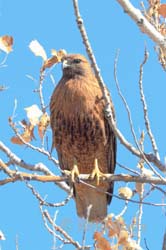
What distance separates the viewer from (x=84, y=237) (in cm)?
427

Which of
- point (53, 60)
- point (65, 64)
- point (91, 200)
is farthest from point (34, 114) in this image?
point (91, 200)

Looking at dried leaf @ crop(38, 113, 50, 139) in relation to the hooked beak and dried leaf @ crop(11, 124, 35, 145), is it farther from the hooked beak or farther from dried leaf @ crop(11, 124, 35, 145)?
the hooked beak

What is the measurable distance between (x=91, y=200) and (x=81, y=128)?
42.7 inches

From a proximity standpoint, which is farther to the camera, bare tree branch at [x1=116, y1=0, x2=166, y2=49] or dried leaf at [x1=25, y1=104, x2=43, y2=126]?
dried leaf at [x1=25, y1=104, x2=43, y2=126]

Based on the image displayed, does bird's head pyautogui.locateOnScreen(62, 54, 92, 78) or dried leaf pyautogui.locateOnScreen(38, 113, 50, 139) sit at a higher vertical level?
bird's head pyautogui.locateOnScreen(62, 54, 92, 78)

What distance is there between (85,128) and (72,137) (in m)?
0.17

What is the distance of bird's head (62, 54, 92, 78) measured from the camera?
7.01m

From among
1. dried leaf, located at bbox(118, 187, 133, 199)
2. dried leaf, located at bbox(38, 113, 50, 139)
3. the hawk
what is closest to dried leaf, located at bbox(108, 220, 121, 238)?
dried leaf, located at bbox(118, 187, 133, 199)

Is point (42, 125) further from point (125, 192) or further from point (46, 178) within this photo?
point (125, 192)

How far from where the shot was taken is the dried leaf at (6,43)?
4625 millimetres

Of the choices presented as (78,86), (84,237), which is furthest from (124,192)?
(78,86)

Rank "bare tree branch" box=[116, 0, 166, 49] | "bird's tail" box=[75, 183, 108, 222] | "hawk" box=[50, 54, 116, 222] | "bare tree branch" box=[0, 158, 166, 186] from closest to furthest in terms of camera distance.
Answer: "bare tree branch" box=[116, 0, 166, 49] < "bare tree branch" box=[0, 158, 166, 186] < "hawk" box=[50, 54, 116, 222] < "bird's tail" box=[75, 183, 108, 222]

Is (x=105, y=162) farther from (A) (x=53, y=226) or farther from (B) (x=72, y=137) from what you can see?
(A) (x=53, y=226)

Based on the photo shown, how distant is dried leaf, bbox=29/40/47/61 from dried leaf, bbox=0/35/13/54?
16 centimetres
